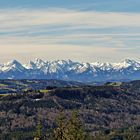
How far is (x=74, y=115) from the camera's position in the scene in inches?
3920

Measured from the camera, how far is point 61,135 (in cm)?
9594

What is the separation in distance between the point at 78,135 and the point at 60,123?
5135 millimetres

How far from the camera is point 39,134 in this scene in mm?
95750

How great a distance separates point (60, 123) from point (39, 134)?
513 centimetres

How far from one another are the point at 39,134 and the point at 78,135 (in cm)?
894

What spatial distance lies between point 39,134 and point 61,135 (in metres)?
4.67

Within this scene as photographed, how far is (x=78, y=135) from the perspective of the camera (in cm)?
9894

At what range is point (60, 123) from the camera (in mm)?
97188

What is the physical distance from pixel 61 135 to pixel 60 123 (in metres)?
2.72

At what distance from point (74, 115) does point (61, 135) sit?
6.00 metres
